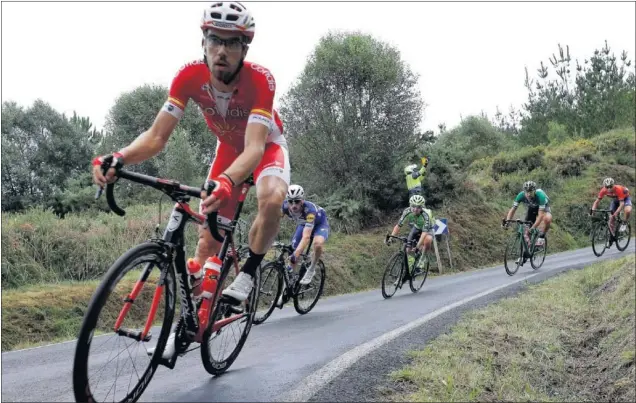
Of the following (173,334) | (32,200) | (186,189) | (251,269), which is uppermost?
(32,200)

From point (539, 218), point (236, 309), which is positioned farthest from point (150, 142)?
point (539, 218)

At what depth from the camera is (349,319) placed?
9195mm

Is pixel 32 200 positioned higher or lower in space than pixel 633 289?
higher

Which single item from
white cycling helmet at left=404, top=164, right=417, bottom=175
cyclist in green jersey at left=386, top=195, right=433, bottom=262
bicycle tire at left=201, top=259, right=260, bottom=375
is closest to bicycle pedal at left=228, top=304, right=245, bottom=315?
bicycle tire at left=201, top=259, right=260, bottom=375

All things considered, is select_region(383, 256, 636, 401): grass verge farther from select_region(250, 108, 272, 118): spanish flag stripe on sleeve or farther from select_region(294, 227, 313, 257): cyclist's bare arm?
select_region(294, 227, 313, 257): cyclist's bare arm

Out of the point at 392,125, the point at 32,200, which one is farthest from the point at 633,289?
the point at 32,200

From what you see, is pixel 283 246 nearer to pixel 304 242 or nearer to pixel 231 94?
pixel 304 242

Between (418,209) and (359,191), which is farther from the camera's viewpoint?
(359,191)

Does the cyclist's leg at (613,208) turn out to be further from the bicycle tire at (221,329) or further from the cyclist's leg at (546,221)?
the bicycle tire at (221,329)

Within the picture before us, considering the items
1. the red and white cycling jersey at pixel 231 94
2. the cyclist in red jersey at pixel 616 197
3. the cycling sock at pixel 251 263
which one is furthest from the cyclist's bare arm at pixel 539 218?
the red and white cycling jersey at pixel 231 94

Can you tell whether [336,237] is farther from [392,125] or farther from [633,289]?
[633,289]

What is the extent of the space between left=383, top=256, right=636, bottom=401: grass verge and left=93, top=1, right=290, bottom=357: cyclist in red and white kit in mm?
1617

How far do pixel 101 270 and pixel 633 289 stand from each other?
32.9 feet

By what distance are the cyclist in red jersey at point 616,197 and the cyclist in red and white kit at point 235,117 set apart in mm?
16963
